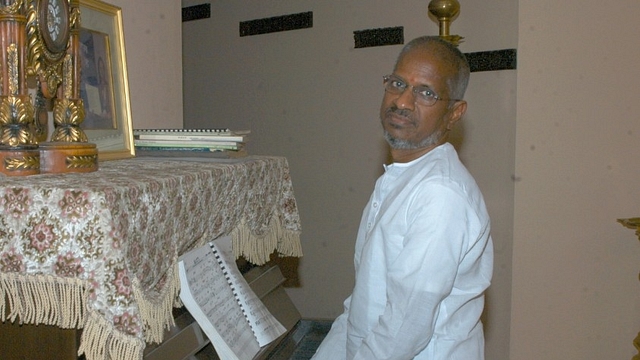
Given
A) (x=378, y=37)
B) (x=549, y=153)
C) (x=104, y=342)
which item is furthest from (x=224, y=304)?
(x=378, y=37)

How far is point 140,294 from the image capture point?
1085mm

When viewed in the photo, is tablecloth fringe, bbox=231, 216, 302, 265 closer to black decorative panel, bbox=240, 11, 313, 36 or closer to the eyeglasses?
the eyeglasses

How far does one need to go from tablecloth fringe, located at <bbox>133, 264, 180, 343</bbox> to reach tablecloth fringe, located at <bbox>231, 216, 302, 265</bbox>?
38 cm

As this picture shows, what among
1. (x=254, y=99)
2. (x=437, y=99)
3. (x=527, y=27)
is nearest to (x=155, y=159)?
(x=437, y=99)

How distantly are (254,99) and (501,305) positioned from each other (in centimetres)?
221

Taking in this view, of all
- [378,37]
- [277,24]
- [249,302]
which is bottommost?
[249,302]

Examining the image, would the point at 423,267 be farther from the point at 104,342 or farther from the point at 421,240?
the point at 104,342

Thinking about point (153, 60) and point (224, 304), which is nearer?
point (224, 304)

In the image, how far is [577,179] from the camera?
10.7 feet

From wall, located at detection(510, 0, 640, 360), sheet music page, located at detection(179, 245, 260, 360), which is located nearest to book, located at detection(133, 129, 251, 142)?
sheet music page, located at detection(179, 245, 260, 360)

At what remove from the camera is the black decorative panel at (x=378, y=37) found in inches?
148

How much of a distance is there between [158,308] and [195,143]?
69 centimetres

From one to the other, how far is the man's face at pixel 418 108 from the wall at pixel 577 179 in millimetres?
2016

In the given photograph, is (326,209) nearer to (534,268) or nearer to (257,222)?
(534,268)
